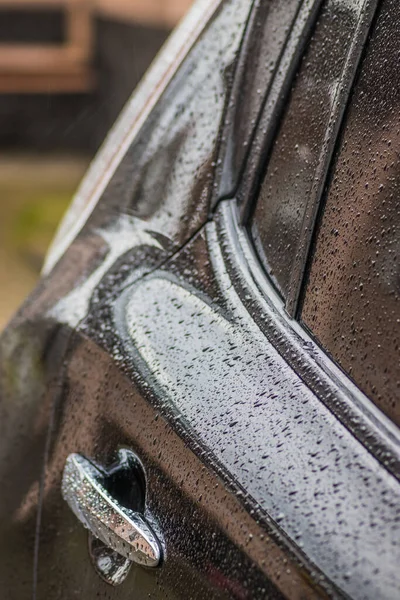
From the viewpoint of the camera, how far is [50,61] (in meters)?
12.1

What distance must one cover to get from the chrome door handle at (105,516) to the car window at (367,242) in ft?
1.06

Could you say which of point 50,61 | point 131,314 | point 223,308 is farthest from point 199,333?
point 50,61

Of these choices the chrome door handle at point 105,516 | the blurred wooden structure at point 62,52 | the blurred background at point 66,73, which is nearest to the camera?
the chrome door handle at point 105,516

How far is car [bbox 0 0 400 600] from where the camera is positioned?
110 centimetres

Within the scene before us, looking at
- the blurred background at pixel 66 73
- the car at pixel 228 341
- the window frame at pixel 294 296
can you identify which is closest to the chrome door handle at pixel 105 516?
the car at pixel 228 341

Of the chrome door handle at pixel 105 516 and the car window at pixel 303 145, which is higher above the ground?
the car window at pixel 303 145

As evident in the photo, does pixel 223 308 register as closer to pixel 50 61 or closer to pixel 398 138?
pixel 398 138

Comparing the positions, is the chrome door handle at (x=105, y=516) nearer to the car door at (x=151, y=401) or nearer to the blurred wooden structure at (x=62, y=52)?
the car door at (x=151, y=401)

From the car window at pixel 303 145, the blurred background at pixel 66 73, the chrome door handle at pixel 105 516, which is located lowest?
the chrome door handle at pixel 105 516

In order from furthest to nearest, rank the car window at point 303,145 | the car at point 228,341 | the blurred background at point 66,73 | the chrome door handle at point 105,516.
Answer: the blurred background at point 66,73
the car window at point 303,145
the chrome door handle at point 105,516
the car at point 228,341

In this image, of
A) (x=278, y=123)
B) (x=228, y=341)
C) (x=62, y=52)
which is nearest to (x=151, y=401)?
(x=228, y=341)

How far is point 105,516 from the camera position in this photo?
1.33 meters

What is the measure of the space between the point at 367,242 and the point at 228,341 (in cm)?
23

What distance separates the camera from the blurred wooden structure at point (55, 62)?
11837 millimetres
